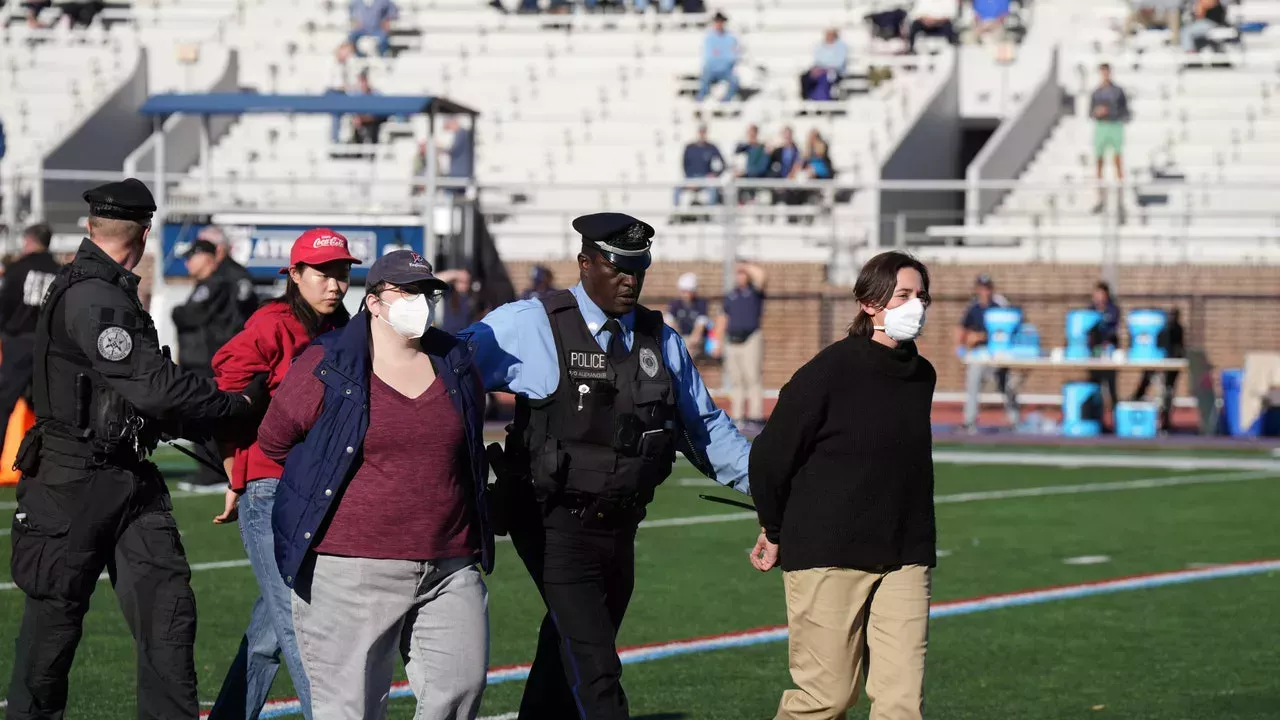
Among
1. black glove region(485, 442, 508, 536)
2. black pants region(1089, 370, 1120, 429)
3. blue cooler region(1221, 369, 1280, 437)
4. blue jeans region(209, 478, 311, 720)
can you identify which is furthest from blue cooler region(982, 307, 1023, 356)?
black glove region(485, 442, 508, 536)

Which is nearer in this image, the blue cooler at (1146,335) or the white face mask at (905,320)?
the white face mask at (905,320)

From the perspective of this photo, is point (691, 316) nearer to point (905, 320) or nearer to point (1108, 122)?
point (1108, 122)

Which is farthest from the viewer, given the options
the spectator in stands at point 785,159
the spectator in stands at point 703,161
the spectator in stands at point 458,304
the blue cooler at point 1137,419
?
the spectator in stands at point 703,161

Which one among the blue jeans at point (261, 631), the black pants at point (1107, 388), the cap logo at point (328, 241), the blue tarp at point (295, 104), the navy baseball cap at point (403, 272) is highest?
the blue tarp at point (295, 104)

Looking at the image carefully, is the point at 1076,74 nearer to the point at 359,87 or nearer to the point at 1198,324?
the point at 1198,324

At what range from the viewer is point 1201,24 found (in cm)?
2855

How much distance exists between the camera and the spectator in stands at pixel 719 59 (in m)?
29.3

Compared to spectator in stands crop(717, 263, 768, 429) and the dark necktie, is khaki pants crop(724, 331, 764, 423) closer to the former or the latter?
spectator in stands crop(717, 263, 768, 429)

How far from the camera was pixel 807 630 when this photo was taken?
6.08 meters

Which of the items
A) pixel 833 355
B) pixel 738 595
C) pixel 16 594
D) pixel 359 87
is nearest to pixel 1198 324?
pixel 359 87

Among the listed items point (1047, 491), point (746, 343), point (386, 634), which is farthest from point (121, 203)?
point (746, 343)

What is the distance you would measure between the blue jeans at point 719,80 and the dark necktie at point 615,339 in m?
23.5

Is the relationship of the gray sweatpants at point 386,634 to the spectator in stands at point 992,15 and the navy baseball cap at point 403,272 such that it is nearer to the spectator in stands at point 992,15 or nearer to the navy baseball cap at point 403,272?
the navy baseball cap at point 403,272

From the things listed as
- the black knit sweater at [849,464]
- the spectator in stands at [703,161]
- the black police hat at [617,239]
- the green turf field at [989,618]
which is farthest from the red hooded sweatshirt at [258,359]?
the spectator in stands at [703,161]
